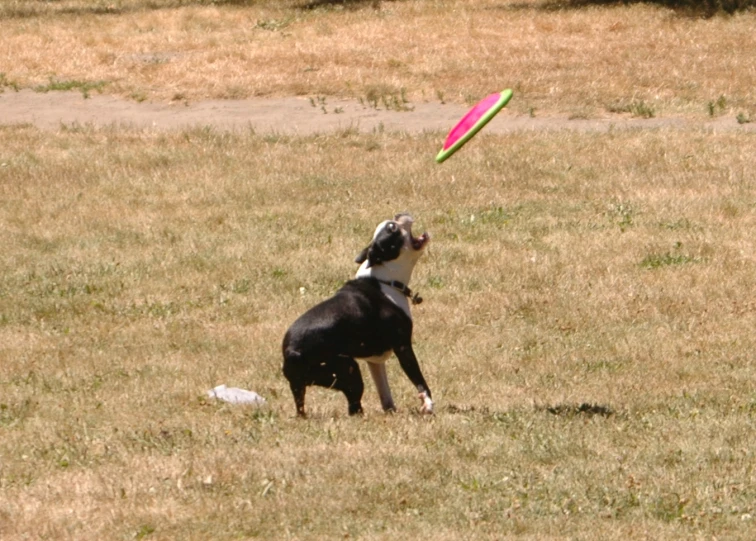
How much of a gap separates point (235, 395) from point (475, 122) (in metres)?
2.49

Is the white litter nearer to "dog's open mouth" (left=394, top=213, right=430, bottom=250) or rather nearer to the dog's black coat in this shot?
the dog's black coat

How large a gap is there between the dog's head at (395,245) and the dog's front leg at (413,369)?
546 millimetres

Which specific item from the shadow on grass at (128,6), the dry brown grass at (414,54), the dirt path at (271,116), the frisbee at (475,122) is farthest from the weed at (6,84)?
the frisbee at (475,122)

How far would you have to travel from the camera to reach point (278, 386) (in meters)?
9.48

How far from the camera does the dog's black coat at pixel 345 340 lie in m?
7.84

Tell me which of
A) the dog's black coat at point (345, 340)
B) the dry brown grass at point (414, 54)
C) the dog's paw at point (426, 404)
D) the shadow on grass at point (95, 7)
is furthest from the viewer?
the shadow on grass at point (95, 7)

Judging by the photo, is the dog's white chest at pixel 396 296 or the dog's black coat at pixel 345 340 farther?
the dog's white chest at pixel 396 296

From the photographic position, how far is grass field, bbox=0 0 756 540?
254 inches

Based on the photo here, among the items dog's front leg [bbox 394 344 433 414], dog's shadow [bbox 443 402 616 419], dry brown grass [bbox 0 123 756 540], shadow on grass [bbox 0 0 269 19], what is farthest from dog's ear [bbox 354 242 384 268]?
shadow on grass [bbox 0 0 269 19]

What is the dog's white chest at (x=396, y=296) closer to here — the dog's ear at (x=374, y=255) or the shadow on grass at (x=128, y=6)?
the dog's ear at (x=374, y=255)

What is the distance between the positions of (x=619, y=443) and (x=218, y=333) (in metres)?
4.39

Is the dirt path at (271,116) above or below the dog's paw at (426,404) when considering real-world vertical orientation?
below

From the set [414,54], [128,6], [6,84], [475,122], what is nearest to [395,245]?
[475,122]

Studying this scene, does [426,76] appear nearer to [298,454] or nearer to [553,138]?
[553,138]
